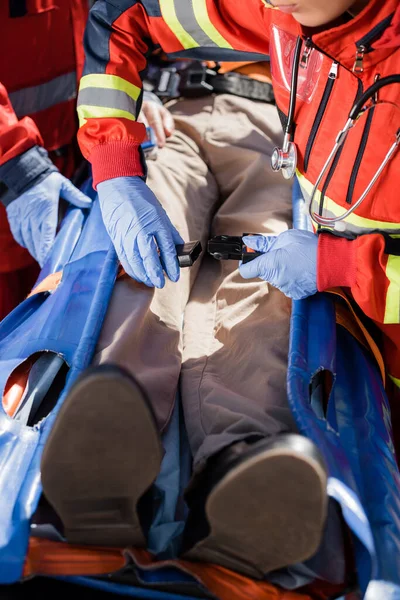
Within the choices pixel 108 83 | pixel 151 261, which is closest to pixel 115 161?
pixel 108 83

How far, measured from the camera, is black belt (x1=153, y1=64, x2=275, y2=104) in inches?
67.7

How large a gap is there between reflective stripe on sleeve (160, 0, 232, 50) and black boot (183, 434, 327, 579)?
907mm

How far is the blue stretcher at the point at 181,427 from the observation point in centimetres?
83

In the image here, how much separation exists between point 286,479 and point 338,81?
0.69m

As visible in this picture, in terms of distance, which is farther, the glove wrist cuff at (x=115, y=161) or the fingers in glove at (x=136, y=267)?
the glove wrist cuff at (x=115, y=161)

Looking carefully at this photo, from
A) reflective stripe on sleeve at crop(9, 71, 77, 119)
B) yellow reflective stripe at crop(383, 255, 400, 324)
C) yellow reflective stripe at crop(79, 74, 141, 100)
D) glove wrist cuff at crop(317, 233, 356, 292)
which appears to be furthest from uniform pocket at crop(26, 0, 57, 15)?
yellow reflective stripe at crop(383, 255, 400, 324)

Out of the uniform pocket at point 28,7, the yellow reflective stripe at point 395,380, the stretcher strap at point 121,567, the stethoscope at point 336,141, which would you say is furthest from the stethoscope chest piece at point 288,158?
the uniform pocket at point 28,7

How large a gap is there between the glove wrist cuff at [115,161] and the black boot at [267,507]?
69cm

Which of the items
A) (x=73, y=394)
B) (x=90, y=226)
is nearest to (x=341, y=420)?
(x=73, y=394)

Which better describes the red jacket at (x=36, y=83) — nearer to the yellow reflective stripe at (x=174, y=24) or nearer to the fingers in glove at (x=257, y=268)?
the yellow reflective stripe at (x=174, y=24)

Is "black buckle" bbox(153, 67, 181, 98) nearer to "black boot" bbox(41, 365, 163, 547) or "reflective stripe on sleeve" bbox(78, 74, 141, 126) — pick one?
"reflective stripe on sleeve" bbox(78, 74, 141, 126)

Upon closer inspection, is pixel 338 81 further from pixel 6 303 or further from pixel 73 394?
pixel 6 303

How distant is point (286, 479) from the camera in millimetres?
708

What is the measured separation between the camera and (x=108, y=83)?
4.24 feet
